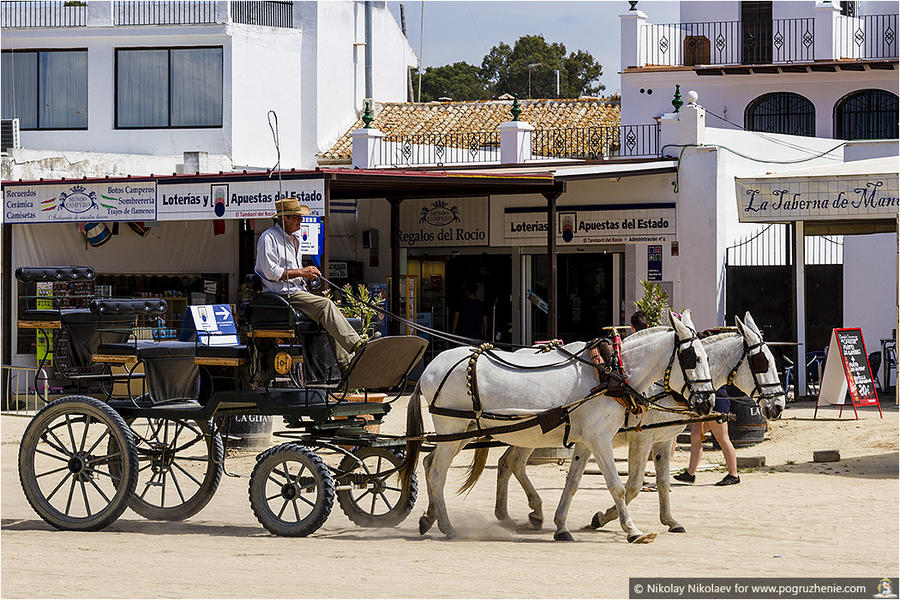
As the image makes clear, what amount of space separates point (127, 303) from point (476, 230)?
48.2 feet

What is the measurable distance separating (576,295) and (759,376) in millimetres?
15759

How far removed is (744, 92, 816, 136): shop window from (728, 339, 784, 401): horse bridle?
23.1 metres

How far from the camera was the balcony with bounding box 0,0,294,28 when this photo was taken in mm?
30312

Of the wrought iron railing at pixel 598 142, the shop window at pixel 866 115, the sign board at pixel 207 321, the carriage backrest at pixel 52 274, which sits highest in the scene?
the shop window at pixel 866 115

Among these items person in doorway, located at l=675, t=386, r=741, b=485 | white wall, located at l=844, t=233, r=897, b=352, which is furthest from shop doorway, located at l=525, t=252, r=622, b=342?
person in doorway, located at l=675, t=386, r=741, b=485

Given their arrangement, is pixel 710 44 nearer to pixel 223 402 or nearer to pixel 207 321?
pixel 207 321

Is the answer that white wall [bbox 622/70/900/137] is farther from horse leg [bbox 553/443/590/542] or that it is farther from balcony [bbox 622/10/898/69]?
horse leg [bbox 553/443/590/542]

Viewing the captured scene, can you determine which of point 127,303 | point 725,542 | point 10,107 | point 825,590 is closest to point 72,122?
point 10,107

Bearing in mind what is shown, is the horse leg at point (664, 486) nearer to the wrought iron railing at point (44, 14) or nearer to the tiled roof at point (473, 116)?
the tiled roof at point (473, 116)

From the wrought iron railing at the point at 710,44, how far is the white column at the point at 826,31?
1.14 meters

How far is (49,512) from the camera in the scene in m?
9.93

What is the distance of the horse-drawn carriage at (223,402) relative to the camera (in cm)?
958

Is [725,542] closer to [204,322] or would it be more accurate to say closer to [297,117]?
[204,322]

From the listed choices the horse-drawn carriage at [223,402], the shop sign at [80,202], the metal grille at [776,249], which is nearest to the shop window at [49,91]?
the shop sign at [80,202]
